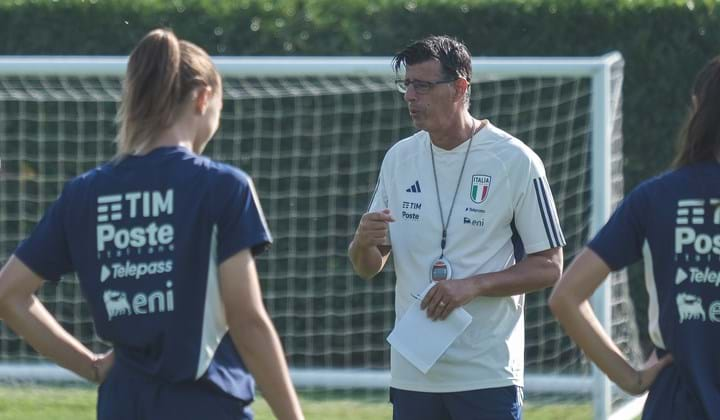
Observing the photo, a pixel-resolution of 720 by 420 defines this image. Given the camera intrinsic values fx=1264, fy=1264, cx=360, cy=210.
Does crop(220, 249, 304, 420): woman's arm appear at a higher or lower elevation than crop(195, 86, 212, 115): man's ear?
lower

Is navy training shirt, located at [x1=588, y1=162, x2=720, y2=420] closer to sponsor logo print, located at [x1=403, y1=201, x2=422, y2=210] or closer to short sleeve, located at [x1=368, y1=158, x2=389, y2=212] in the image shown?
sponsor logo print, located at [x1=403, y1=201, x2=422, y2=210]

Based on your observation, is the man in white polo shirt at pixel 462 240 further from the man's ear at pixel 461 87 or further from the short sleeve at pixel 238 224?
the short sleeve at pixel 238 224

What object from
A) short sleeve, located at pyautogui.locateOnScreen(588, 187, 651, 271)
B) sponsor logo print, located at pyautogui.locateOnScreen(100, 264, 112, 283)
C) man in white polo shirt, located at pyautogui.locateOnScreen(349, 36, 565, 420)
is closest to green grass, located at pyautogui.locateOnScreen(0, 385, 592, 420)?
man in white polo shirt, located at pyautogui.locateOnScreen(349, 36, 565, 420)

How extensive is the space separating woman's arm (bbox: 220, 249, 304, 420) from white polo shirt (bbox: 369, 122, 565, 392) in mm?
1163

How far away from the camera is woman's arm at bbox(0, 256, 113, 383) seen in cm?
317

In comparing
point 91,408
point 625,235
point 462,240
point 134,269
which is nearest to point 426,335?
point 462,240

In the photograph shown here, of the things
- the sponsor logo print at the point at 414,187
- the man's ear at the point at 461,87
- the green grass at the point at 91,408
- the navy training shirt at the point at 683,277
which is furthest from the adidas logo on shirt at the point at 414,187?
the green grass at the point at 91,408

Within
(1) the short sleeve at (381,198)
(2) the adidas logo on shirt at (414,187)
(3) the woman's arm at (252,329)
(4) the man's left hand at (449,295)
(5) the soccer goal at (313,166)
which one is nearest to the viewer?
(3) the woman's arm at (252,329)

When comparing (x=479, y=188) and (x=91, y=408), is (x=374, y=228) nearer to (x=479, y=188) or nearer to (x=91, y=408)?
(x=479, y=188)

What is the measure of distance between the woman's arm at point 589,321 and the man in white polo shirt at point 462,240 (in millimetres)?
795

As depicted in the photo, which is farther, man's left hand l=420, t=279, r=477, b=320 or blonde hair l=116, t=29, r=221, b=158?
man's left hand l=420, t=279, r=477, b=320

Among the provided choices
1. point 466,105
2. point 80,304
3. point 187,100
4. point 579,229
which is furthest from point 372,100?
point 187,100

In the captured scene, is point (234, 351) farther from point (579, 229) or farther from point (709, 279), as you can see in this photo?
point (579, 229)

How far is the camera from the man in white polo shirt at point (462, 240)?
402cm
